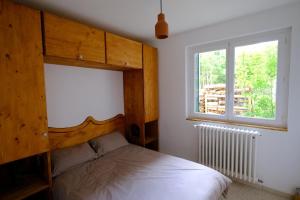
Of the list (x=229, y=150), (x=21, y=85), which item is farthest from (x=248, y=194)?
(x=21, y=85)

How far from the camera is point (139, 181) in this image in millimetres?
1612

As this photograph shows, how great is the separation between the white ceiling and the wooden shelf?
1808 millimetres

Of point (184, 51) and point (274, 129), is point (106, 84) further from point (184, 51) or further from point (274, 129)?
point (274, 129)

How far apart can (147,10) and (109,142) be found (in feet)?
5.95

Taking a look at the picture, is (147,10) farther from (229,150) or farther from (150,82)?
(229,150)

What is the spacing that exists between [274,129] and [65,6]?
279cm

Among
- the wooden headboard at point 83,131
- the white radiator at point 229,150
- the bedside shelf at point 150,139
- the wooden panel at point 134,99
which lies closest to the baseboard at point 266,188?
the white radiator at point 229,150

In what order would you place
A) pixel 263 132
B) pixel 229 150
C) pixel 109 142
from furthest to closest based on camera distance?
pixel 109 142 < pixel 229 150 < pixel 263 132

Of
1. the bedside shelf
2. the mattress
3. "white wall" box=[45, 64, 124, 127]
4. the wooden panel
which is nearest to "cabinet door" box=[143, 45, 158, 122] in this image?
the wooden panel

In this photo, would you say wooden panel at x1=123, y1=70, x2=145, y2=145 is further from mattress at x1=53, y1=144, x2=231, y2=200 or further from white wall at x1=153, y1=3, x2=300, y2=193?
mattress at x1=53, y1=144, x2=231, y2=200

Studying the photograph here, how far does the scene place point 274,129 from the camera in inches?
81.0

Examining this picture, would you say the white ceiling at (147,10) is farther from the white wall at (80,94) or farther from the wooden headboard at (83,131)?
the wooden headboard at (83,131)

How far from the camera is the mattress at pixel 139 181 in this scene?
4.66 feet

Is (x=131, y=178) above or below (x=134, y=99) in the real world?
below
